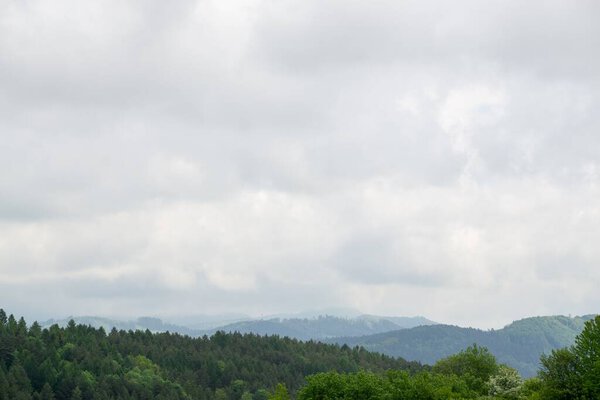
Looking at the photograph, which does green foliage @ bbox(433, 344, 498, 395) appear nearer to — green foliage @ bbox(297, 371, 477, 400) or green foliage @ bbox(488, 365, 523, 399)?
green foliage @ bbox(488, 365, 523, 399)

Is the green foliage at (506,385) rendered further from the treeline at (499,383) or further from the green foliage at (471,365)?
the green foliage at (471,365)

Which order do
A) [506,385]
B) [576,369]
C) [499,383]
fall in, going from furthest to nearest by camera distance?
1. [499,383]
2. [506,385]
3. [576,369]

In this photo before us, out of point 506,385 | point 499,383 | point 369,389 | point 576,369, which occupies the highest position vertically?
point 576,369

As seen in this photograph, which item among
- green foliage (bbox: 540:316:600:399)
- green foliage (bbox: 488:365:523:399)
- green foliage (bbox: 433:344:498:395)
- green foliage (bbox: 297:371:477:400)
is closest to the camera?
green foliage (bbox: 540:316:600:399)

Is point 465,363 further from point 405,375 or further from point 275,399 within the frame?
point 275,399

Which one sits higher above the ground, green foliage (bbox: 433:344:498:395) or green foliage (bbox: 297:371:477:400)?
green foliage (bbox: 433:344:498:395)

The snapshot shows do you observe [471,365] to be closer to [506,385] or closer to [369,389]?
[506,385]

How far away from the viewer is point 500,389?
15138 cm

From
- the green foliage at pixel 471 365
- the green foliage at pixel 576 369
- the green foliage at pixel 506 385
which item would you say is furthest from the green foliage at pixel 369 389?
the green foliage at pixel 471 365

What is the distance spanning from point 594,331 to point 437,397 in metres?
29.2

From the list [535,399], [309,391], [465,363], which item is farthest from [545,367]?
[465,363]

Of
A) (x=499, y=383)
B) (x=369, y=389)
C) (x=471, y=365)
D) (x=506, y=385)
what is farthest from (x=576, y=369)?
(x=471, y=365)

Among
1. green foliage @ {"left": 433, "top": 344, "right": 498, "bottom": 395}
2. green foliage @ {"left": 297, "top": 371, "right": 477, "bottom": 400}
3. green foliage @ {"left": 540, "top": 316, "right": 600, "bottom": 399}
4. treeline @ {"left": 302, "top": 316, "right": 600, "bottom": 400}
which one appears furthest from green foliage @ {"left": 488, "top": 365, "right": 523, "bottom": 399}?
green foliage @ {"left": 540, "top": 316, "right": 600, "bottom": 399}

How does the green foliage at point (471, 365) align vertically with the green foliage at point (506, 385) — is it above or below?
above
